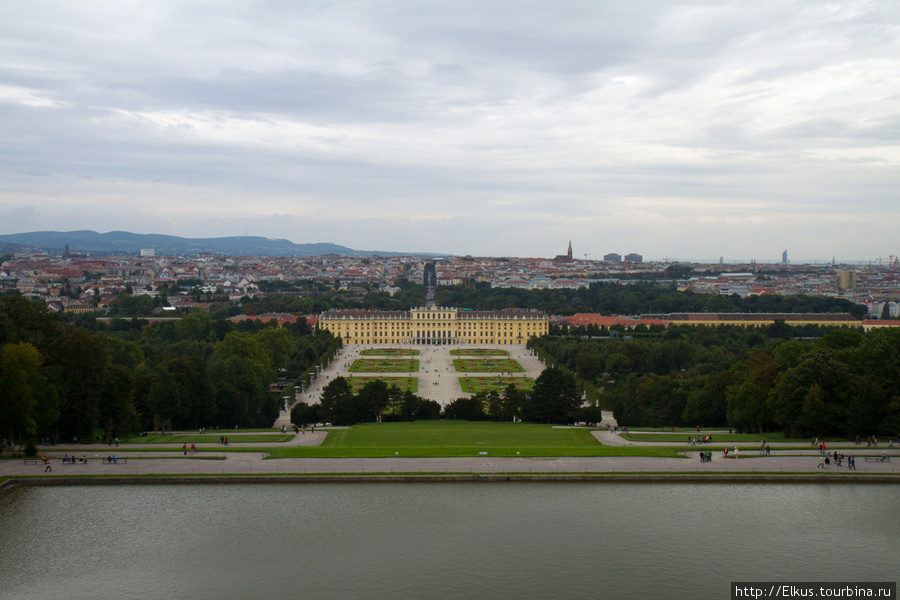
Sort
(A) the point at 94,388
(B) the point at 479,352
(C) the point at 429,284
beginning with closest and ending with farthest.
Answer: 1. (A) the point at 94,388
2. (B) the point at 479,352
3. (C) the point at 429,284

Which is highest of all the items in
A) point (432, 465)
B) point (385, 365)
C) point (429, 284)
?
point (429, 284)

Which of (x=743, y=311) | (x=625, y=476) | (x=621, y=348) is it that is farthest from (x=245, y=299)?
(x=625, y=476)

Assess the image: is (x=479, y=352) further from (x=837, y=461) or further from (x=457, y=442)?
(x=837, y=461)

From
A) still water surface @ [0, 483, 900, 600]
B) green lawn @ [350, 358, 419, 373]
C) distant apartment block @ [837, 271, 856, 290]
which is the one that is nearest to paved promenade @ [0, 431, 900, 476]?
still water surface @ [0, 483, 900, 600]

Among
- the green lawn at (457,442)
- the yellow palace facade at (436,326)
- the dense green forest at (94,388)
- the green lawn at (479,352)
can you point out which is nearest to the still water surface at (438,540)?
the green lawn at (457,442)

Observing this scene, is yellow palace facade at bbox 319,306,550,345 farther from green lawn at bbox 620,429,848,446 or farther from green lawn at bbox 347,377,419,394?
green lawn at bbox 620,429,848,446

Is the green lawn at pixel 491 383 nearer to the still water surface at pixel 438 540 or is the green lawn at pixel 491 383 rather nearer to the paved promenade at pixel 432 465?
the paved promenade at pixel 432 465

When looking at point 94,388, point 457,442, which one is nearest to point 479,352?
point 457,442
